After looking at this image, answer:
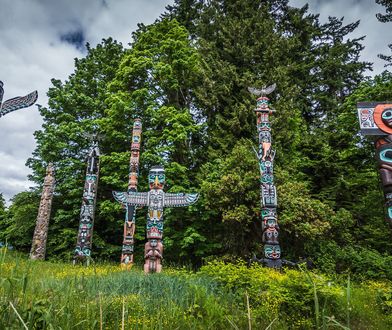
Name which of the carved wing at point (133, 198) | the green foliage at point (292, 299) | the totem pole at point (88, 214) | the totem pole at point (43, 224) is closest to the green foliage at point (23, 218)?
A: the totem pole at point (43, 224)

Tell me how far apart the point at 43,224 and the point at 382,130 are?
12849mm

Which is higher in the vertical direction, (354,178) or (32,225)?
(354,178)

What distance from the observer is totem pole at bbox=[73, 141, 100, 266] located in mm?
10805

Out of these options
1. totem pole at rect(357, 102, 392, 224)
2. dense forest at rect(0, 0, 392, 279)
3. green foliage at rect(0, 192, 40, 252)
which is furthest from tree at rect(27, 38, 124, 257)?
totem pole at rect(357, 102, 392, 224)

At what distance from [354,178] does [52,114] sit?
16.4 meters

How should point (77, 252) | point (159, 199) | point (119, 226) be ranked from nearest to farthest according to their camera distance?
point (159, 199), point (77, 252), point (119, 226)

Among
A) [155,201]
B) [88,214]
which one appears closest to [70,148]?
[88,214]

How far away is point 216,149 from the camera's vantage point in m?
14.7

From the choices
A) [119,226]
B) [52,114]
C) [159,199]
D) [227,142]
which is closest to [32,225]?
[119,226]

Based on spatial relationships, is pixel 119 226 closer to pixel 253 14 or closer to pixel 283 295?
pixel 283 295

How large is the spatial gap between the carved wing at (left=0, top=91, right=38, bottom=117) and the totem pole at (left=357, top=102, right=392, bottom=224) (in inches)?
396

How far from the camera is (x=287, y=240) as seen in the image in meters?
11.7

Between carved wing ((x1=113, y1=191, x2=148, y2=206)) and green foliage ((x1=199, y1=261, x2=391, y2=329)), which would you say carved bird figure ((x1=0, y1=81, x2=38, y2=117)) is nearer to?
carved wing ((x1=113, y1=191, x2=148, y2=206))

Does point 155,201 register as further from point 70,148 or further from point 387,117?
point 70,148
